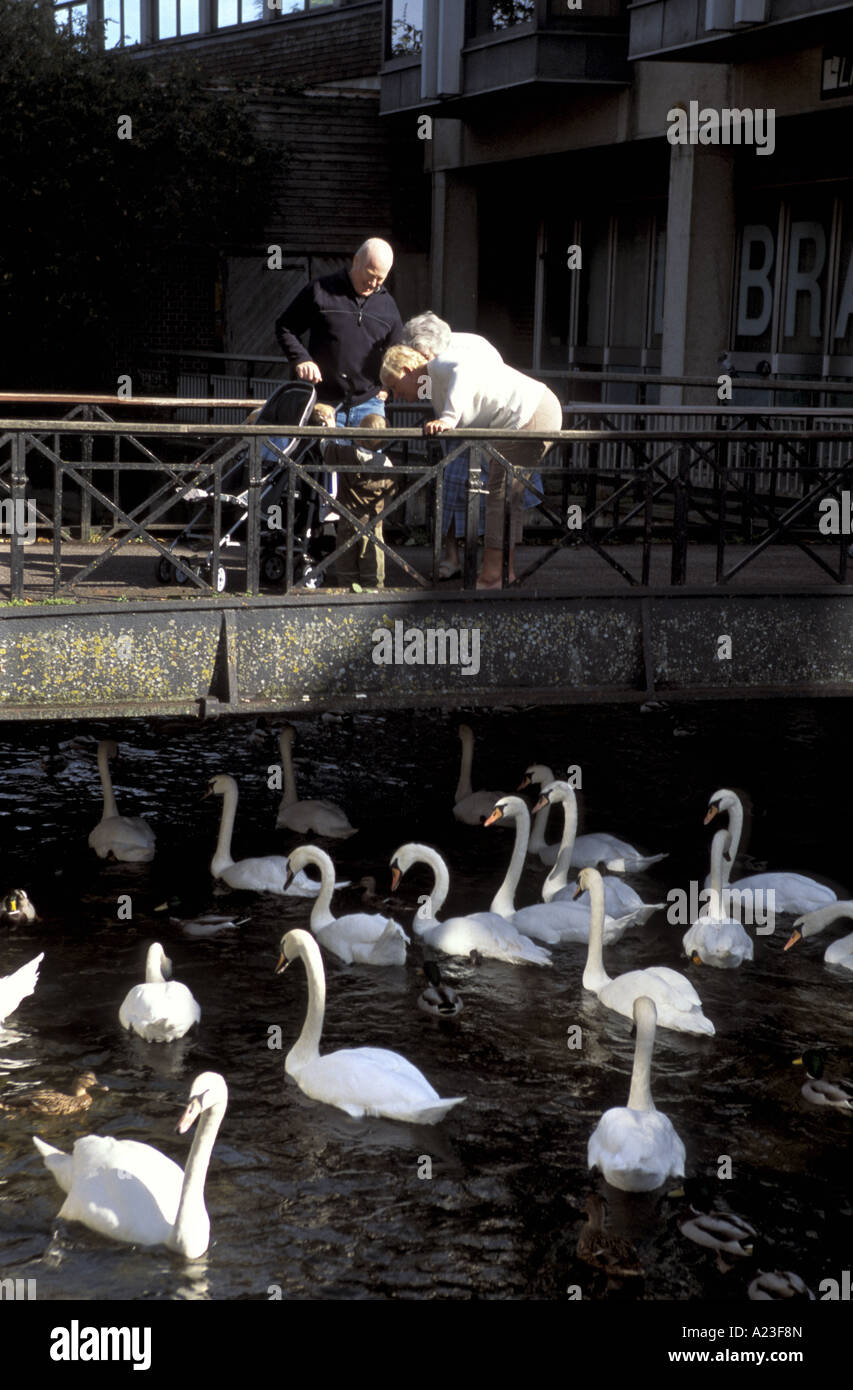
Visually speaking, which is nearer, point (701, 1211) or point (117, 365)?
point (701, 1211)

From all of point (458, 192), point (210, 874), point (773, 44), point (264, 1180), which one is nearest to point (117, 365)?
point (458, 192)

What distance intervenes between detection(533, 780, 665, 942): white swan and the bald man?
9.32 ft

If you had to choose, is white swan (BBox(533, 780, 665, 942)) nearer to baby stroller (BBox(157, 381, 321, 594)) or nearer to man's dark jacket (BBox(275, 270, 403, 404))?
baby stroller (BBox(157, 381, 321, 594))

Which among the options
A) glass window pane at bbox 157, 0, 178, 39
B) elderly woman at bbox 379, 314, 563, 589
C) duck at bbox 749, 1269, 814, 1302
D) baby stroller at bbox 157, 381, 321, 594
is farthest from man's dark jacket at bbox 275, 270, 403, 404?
glass window pane at bbox 157, 0, 178, 39

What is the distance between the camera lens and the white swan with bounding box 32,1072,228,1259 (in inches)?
258

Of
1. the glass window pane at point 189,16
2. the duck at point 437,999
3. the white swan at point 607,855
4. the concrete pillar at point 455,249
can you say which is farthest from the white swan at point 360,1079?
the glass window pane at point 189,16

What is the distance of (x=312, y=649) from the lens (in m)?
9.26

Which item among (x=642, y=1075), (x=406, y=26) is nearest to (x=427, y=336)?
(x=642, y=1075)

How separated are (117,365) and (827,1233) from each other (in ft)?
83.6

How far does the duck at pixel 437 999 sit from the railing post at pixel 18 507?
9.80ft

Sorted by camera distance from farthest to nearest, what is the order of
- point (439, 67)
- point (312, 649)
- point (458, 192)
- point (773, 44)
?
point (458, 192)
point (439, 67)
point (773, 44)
point (312, 649)

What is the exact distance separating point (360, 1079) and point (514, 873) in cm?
306
